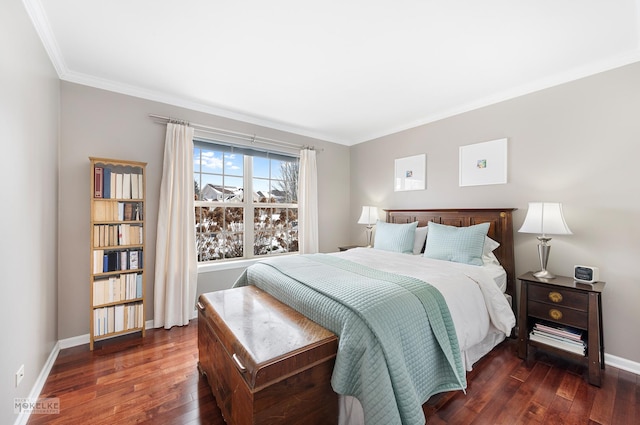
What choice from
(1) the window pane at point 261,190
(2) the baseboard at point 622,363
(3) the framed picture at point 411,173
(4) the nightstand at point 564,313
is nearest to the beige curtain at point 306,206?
(1) the window pane at point 261,190

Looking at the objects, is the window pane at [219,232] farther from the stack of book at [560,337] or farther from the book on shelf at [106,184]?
the stack of book at [560,337]

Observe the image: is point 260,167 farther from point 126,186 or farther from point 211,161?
point 126,186

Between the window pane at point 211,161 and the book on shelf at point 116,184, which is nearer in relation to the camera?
the book on shelf at point 116,184

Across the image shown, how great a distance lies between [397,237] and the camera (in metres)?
3.25

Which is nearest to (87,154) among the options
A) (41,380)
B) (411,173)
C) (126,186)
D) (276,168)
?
(126,186)

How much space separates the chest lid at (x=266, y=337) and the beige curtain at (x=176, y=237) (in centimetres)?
118

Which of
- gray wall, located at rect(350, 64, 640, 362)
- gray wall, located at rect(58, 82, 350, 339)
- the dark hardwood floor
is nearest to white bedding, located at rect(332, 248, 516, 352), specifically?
the dark hardwood floor

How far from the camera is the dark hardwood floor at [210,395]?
1604 mm

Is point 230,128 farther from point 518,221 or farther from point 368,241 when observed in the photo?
point 518,221

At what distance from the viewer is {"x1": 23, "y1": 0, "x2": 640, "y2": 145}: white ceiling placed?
168cm

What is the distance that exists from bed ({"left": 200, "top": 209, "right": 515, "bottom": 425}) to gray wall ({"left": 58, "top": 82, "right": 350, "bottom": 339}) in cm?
152

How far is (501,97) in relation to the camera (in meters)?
2.80

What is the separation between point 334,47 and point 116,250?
274 centimetres

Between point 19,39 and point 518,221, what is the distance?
163 inches
